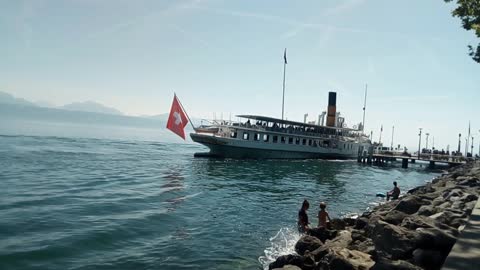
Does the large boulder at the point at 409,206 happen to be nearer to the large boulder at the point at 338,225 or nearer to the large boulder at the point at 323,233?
the large boulder at the point at 338,225

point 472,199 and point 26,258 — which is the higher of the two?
point 472,199

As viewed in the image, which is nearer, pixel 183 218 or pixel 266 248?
pixel 266 248

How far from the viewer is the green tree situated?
17812mm

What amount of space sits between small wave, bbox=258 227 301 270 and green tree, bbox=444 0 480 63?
12.2m

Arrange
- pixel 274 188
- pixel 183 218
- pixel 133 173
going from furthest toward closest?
pixel 133 173 → pixel 274 188 → pixel 183 218

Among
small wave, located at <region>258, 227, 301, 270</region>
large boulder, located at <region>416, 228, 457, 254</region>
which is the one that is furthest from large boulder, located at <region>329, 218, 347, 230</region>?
large boulder, located at <region>416, 228, 457, 254</region>

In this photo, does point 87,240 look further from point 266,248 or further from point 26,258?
point 266,248

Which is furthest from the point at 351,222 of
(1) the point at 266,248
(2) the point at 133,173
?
(2) the point at 133,173

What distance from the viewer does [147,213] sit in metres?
19.1

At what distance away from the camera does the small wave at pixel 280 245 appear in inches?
529

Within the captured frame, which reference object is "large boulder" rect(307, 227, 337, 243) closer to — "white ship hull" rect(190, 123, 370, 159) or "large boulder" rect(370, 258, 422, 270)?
"large boulder" rect(370, 258, 422, 270)

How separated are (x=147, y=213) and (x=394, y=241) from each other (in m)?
13.3

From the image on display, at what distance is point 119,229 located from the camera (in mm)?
15867

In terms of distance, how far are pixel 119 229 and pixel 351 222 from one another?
32.1 feet
